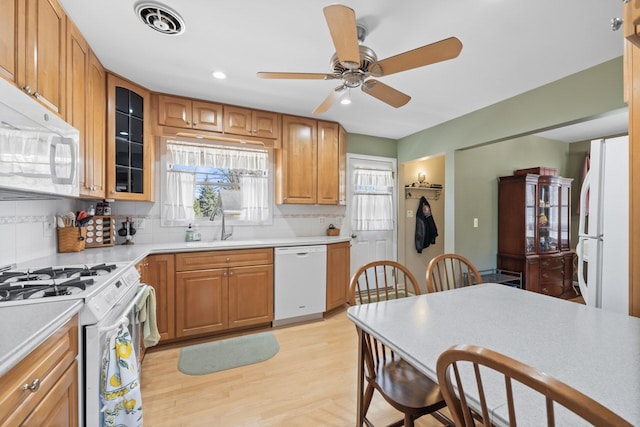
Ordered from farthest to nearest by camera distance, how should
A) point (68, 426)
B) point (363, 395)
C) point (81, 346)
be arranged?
point (363, 395)
point (81, 346)
point (68, 426)

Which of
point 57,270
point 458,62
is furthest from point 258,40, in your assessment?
point 57,270

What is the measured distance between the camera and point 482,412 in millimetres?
647

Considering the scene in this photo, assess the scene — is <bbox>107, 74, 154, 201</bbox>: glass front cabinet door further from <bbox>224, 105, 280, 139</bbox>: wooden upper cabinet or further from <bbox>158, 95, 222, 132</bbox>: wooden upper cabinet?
<bbox>224, 105, 280, 139</bbox>: wooden upper cabinet

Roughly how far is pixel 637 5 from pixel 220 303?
9.75 ft

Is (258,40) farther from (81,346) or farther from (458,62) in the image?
(81,346)

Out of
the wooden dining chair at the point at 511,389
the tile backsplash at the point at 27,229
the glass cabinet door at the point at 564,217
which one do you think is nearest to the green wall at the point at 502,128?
the glass cabinet door at the point at 564,217

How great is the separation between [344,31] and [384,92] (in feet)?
2.35

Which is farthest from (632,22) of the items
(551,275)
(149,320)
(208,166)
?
(551,275)

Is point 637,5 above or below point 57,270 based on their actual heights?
above

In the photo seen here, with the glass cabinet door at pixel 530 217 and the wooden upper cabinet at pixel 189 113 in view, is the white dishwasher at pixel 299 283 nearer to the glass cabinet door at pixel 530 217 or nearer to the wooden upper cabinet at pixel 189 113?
the wooden upper cabinet at pixel 189 113

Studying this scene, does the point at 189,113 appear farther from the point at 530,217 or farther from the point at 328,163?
the point at 530,217

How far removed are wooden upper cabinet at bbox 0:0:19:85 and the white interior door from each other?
3.28m

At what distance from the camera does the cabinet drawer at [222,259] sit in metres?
2.57

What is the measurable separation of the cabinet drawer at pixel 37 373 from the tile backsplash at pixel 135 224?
1007 millimetres
